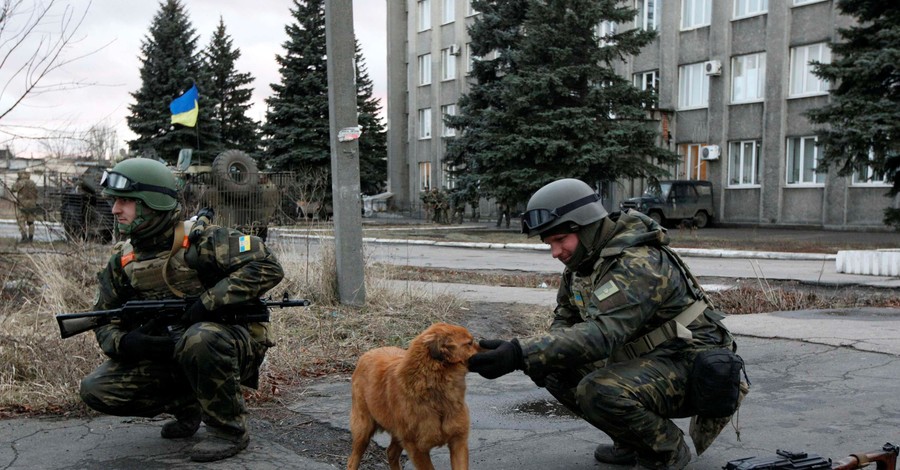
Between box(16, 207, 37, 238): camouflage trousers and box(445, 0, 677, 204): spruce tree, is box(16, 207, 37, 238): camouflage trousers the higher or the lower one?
the lower one

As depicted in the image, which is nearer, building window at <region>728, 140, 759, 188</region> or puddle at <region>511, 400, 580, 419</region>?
puddle at <region>511, 400, 580, 419</region>

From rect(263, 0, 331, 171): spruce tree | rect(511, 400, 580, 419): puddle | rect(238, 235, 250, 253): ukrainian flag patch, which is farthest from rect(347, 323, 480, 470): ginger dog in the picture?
rect(263, 0, 331, 171): spruce tree

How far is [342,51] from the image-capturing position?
833cm

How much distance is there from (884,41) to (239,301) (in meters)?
17.9

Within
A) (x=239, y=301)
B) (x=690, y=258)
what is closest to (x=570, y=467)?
(x=239, y=301)

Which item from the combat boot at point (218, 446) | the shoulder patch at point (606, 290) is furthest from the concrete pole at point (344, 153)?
the shoulder patch at point (606, 290)

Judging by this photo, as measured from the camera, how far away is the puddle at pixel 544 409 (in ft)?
17.4

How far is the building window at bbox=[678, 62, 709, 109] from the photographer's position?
108ft

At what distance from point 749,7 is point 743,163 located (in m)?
5.81

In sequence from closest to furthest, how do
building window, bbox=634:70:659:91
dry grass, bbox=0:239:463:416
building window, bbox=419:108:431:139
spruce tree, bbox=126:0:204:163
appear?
1. dry grass, bbox=0:239:463:416
2. building window, bbox=634:70:659:91
3. spruce tree, bbox=126:0:204:163
4. building window, bbox=419:108:431:139

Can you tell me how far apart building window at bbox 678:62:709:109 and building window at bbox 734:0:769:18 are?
245 centimetres

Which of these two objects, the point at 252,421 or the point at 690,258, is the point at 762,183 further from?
the point at 252,421

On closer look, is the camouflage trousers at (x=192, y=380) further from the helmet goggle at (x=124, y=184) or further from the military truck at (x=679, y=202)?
the military truck at (x=679, y=202)

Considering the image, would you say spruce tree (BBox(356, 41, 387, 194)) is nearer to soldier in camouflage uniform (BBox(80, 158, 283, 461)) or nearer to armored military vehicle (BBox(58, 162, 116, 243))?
armored military vehicle (BBox(58, 162, 116, 243))
